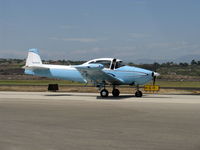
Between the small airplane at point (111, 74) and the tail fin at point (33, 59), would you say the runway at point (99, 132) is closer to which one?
the small airplane at point (111, 74)

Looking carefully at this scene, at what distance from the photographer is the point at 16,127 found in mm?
10664

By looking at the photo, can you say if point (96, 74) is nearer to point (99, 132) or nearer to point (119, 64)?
point (119, 64)

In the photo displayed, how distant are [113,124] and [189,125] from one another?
8.09 ft

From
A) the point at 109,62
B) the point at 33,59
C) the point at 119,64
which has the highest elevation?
the point at 33,59

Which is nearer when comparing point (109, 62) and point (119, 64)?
point (109, 62)

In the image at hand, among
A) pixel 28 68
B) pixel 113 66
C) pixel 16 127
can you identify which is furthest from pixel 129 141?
pixel 28 68

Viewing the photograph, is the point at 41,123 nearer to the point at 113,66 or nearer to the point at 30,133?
the point at 30,133

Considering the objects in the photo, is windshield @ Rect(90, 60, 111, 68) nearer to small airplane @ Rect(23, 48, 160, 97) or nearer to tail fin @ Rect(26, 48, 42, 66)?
small airplane @ Rect(23, 48, 160, 97)

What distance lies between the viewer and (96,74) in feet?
79.2

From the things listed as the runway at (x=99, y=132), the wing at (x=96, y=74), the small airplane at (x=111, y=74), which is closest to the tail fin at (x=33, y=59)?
the small airplane at (x=111, y=74)

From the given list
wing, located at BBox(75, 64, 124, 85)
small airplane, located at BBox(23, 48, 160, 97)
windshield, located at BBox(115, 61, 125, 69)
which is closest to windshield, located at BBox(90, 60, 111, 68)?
small airplane, located at BBox(23, 48, 160, 97)

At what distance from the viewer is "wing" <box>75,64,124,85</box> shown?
22975mm

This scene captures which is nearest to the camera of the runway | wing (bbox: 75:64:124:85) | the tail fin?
the runway

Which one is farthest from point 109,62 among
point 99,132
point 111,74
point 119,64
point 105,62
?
point 99,132
